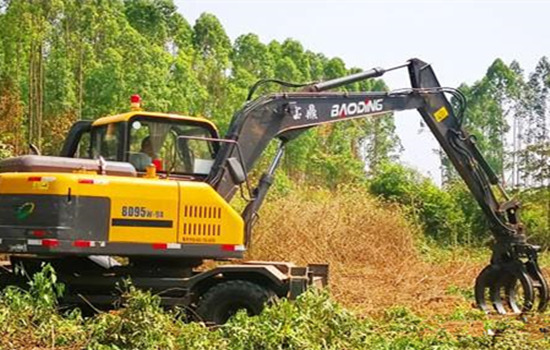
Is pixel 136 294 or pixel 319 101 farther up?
pixel 319 101

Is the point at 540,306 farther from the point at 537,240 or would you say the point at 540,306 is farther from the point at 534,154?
the point at 534,154

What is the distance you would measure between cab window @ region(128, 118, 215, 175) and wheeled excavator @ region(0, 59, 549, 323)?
0.01 meters

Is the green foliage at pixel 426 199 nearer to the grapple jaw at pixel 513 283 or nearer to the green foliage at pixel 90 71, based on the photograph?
the green foliage at pixel 90 71

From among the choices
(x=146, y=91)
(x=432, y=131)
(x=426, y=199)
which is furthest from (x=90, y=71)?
(x=432, y=131)

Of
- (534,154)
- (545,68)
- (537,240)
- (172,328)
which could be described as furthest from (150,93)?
(545,68)

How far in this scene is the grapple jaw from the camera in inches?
440

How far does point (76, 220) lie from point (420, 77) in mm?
5992

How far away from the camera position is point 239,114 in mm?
10109

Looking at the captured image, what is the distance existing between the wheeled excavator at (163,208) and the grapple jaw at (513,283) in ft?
0.10

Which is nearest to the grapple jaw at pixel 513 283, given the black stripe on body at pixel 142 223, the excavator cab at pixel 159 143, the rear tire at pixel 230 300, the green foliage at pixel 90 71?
the rear tire at pixel 230 300

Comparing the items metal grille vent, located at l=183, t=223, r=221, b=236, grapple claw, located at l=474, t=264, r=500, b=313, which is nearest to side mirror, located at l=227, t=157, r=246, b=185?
metal grille vent, located at l=183, t=223, r=221, b=236

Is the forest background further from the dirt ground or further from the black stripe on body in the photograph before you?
the black stripe on body

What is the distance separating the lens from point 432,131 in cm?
1223

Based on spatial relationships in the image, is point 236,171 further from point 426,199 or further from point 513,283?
point 426,199
